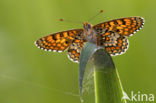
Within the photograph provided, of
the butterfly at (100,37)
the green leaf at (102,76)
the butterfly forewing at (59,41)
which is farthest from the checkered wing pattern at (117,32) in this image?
the green leaf at (102,76)

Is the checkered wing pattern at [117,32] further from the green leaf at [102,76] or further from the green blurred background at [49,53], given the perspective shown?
the green leaf at [102,76]

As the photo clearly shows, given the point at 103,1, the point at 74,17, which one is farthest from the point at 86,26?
the point at 103,1

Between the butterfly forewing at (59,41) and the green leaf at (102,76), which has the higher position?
the butterfly forewing at (59,41)

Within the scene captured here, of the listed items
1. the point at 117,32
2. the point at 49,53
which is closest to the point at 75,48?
the point at 117,32

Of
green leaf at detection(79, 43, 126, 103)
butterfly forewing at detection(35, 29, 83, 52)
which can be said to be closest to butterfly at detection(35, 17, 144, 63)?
butterfly forewing at detection(35, 29, 83, 52)

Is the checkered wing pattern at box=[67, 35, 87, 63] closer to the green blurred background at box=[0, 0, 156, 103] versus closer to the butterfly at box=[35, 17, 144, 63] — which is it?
the butterfly at box=[35, 17, 144, 63]

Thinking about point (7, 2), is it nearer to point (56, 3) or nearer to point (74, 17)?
point (56, 3)
